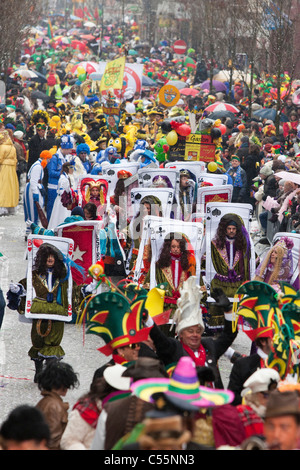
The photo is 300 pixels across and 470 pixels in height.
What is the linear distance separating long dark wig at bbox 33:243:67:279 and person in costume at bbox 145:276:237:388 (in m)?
2.29

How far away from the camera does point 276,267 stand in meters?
9.79

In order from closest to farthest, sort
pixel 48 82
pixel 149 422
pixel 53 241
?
pixel 149 422 < pixel 53 241 < pixel 48 82

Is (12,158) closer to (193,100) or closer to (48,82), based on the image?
(193,100)

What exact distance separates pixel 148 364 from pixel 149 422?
1268 mm

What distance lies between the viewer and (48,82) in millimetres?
38938

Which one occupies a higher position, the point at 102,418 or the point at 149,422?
the point at 149,422

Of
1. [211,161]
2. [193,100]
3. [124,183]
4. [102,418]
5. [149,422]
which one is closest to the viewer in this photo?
[149,422]

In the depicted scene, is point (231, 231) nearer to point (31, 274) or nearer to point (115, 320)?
point (31, 274)

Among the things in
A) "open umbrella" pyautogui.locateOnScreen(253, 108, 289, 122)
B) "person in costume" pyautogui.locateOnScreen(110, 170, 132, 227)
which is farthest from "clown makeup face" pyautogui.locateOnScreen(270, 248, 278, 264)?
"open umbrella" pyautogui.locateOnScreen(253, 108, 289, 122)

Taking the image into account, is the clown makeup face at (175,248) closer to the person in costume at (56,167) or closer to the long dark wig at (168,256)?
the long dark wig at (168,256)

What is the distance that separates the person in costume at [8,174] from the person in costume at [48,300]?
873 centimetres

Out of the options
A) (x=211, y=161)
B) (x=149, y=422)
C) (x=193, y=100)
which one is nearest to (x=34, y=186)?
(x=211, y=161)

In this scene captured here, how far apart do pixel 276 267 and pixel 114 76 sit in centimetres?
1709
